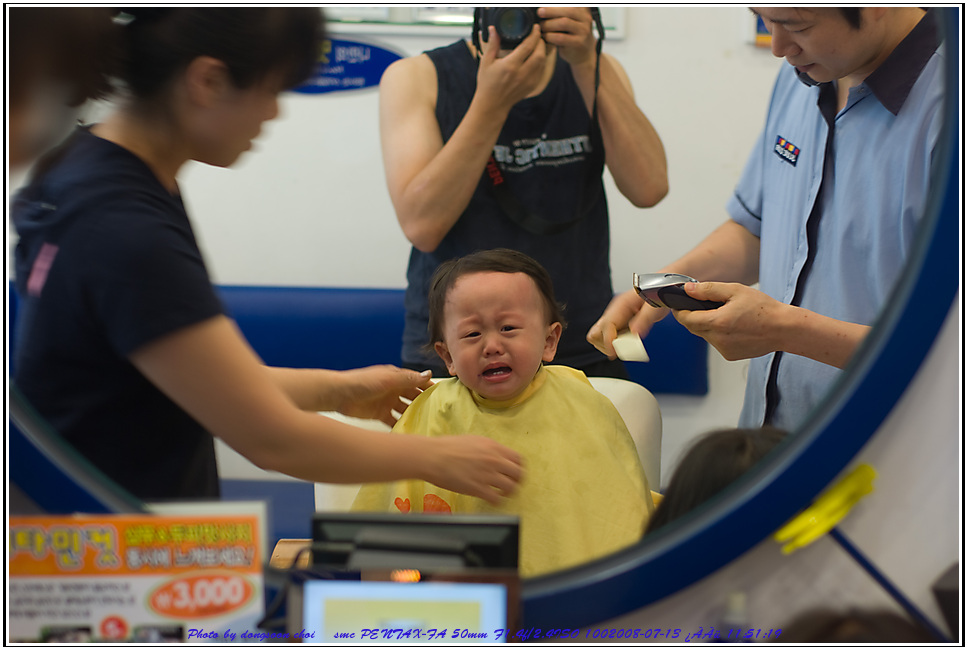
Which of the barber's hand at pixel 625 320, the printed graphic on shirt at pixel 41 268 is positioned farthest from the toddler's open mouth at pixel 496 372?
the printed graphic on shirt at pixel 41 268

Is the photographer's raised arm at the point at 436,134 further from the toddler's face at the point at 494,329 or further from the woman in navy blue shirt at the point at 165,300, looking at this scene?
the woman in navy blue shirt at the point at 165,300

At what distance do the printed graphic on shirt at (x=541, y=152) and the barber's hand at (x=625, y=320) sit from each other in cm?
29

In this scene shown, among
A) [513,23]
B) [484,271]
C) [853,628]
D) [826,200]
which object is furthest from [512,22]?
[853,628]

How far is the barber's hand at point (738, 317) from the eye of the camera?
823 millimetres

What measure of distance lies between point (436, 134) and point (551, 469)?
1.80 ft

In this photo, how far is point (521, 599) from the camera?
57 centimetres

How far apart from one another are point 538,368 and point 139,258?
661 millimetres

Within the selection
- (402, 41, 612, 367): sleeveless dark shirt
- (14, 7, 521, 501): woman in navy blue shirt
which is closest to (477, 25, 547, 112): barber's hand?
(402, 41, 612, 367): sleeveless dark shirt

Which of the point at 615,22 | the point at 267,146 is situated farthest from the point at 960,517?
the point at 267,146

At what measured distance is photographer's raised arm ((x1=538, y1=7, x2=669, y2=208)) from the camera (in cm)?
108

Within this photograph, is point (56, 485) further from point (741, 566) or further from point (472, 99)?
point (472, 99)

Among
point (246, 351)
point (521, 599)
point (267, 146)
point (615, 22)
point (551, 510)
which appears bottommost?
point (551, 510)

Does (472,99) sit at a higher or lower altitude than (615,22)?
lower

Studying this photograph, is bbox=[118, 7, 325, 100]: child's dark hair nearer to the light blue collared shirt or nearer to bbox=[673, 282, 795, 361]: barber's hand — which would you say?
bbox=[673, 282, 795, 361]: barber's hand
